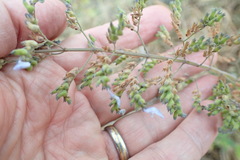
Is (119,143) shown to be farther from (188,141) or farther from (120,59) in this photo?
(120,59)

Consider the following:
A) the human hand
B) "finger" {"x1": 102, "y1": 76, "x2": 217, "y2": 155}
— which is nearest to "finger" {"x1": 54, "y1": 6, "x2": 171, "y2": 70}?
the human hand

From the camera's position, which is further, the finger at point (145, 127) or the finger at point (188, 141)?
the finger at point (145, 127)

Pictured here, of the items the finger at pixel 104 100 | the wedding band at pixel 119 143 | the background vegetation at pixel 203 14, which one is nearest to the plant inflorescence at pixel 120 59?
the finger at pixel 104 100

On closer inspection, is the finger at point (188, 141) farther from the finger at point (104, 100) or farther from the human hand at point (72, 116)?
the finger at point (104, 100)

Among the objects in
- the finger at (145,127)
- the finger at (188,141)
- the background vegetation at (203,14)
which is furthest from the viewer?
the background vegetation at (203,14)

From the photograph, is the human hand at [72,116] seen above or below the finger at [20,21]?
below

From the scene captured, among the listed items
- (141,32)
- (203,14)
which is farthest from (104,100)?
(203,14)

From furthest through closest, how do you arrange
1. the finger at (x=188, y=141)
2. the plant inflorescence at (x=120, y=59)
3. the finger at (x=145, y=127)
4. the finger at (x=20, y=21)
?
the finger at (x=145, y=127), the finger at (x=188, y=141), the finger at (x=20, y=21), the plant inflorescence at (x=120, y=59)

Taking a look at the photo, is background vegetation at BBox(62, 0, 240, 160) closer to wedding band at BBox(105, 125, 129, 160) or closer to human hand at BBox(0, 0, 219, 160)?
human hand at BBox(0, 0, 219, 160)

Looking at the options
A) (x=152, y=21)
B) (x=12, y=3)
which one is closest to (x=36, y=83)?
(x=12, y=3)
